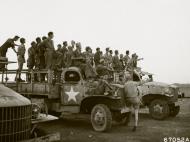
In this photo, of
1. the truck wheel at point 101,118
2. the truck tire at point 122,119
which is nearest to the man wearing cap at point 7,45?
the truck wheel at point 101,118

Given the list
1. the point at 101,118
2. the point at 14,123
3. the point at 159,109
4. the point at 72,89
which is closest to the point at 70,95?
the point at 72,89

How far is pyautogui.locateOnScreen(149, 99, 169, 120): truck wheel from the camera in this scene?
13258mm

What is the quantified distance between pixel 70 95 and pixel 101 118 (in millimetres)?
1531

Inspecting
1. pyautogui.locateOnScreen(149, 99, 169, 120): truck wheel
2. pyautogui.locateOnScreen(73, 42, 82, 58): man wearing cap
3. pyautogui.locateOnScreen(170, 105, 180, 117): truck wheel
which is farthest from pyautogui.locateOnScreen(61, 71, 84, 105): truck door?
pyautogui.locateOnScreen(170, 105, 180, 117): truck wheel

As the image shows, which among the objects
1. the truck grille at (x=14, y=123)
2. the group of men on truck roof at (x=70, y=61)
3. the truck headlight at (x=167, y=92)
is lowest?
the truck grille at (x=14, y=123)

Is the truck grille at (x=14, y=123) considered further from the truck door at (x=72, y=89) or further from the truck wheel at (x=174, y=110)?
the truck wheel at (x=174, y=110)

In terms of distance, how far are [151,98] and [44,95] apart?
15.3ft

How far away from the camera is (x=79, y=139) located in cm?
913

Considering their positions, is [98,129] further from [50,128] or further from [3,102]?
[3,102]

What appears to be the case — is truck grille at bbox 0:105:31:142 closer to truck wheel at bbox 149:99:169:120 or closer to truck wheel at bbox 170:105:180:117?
truck wheel at bbox 149:99:169:120

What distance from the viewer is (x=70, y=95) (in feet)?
37.2

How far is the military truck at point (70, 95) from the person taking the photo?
1073 centimetres

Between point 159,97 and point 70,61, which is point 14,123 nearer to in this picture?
point 70,61

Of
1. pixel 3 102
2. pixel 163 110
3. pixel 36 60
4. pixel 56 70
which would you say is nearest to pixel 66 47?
pixel 36 60
